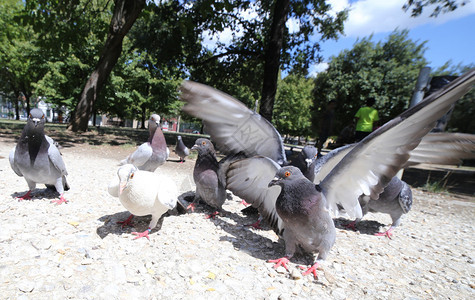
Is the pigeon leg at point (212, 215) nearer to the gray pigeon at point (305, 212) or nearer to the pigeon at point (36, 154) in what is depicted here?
the gray pigeon at point (305, 212)

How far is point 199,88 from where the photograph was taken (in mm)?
2832

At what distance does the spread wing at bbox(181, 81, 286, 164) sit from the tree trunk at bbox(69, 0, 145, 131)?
30.1 ft

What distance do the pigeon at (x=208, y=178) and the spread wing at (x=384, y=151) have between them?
1.72 m

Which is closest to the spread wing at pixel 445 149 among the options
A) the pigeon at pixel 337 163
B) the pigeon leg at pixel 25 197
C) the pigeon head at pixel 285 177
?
the pigeon at pixel 337 163

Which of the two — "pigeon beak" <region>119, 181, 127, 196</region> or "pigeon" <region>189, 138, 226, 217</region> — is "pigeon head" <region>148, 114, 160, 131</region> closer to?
"pigeon" <region>189, 138, 226, 217</region>

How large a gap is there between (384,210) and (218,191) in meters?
2.59

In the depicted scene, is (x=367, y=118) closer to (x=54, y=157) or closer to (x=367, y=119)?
(x=367, y=119)

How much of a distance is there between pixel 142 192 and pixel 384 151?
242 cm

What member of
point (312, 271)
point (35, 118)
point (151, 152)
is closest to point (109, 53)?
point (151, 152)

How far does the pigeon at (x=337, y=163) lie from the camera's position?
1.87 meters

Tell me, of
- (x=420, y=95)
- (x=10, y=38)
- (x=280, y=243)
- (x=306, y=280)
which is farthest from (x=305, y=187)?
(x=10, y=38)

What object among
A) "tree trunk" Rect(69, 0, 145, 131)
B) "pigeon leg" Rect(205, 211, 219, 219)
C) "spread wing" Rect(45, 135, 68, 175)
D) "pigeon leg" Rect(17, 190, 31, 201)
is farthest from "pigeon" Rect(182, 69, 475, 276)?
"tree trunk" Rect(69, 0, 145, 131)

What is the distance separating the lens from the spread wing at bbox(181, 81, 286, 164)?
2.84 metres

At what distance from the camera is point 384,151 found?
216cm
